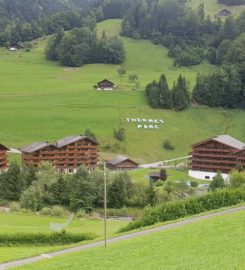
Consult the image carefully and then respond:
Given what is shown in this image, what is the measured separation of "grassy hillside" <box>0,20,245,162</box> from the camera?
11294 centimetres

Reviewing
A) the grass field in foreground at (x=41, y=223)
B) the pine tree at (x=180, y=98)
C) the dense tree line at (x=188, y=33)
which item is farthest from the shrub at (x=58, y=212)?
the dense tree line at (x=188, y=33)

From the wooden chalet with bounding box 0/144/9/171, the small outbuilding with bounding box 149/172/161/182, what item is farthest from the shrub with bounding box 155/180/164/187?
the wooden chalet with bounding box 0/144/9/171

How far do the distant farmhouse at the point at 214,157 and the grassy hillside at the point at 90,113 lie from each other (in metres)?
12.2

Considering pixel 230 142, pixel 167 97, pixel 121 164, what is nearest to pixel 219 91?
pixel 167 97

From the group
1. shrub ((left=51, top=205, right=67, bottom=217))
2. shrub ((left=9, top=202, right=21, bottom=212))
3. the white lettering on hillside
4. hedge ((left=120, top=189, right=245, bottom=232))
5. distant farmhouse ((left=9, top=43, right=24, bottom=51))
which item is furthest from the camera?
distant farmhouse ((left=9, top=43, right=24, bottom=51))

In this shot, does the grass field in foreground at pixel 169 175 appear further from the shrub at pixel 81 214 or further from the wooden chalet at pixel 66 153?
the shrub at pixel 81 214

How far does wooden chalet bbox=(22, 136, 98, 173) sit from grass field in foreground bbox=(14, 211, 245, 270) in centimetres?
6720

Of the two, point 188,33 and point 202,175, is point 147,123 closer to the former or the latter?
point 202,175

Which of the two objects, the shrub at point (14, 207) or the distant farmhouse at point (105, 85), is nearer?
the shrub at point (14, 207)

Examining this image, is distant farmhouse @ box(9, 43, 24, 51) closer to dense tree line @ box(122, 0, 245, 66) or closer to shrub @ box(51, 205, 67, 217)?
dense tree line @ box(122, 0, 245, 66)

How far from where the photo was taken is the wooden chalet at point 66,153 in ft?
318

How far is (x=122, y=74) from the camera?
6196 inches

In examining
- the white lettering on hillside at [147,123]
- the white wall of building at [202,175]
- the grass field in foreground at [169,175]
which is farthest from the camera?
the white lettering on hillside at [147,123]

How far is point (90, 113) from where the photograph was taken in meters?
123
